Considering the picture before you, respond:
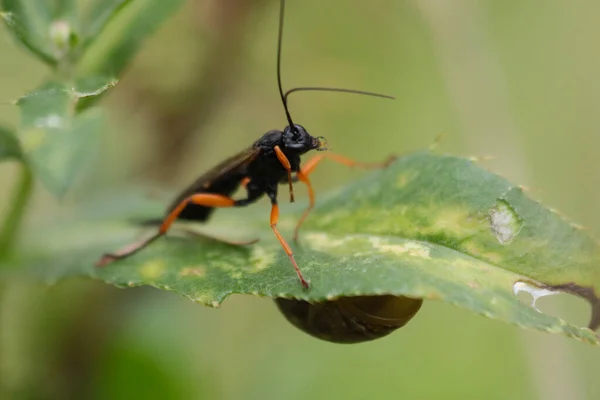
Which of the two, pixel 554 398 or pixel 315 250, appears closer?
pixel 315 250

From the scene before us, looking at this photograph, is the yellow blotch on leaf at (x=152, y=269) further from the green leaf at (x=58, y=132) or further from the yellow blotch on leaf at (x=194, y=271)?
the green leaf at (x=58, y=132)

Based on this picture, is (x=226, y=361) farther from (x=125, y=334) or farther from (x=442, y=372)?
(x=442, y=372)

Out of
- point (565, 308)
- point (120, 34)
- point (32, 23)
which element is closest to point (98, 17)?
point (120, 34)

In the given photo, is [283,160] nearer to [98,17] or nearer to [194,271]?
[194,271]

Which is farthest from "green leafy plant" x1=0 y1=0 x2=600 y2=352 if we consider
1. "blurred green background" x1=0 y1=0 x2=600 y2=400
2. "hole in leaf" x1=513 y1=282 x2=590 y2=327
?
"blurred green background" x1=0 y1=0 x2=600 y2=400

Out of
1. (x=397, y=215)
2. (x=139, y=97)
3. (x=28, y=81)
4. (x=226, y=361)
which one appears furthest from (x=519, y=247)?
(x=28, y=81)

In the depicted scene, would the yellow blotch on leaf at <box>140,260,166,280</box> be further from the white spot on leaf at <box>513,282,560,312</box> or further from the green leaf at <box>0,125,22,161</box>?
the white spot on leaf at <box>513,282,560,312</box>
